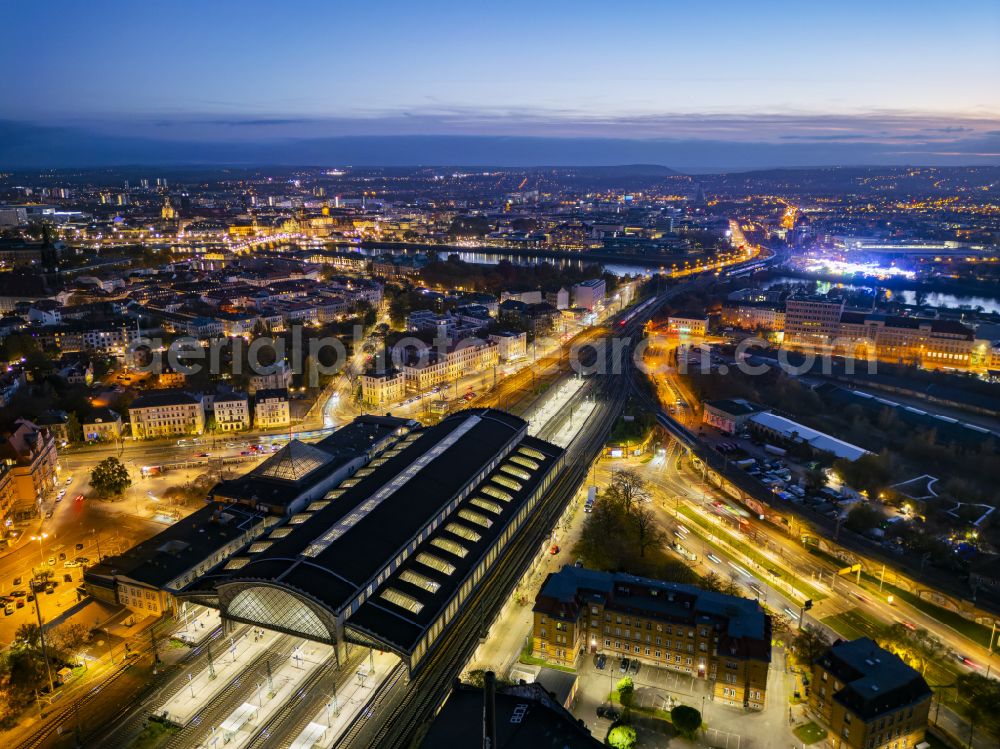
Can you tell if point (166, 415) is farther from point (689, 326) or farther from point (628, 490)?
point (689, 326)

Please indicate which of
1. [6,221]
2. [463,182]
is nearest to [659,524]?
[6,221]

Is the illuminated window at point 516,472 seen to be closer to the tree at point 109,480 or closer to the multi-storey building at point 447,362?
the tree at point 109,480

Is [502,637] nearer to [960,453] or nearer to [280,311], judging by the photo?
[960,453]

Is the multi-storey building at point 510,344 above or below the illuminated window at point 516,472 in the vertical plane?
below

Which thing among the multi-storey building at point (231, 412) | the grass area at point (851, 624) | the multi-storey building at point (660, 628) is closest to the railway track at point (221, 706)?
the multi-storey building at point (660, 628)

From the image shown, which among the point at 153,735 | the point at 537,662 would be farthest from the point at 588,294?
the point at 153,735
